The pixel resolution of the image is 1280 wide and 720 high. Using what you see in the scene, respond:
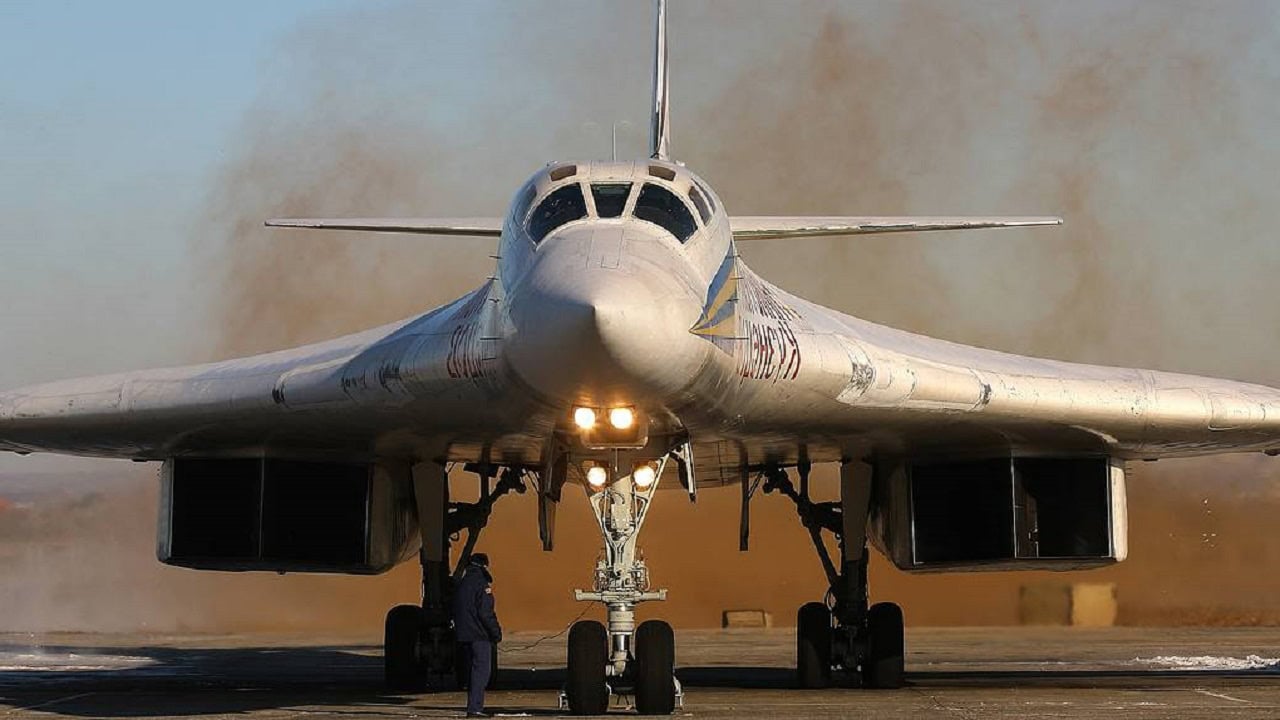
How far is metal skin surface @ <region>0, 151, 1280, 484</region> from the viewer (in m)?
10.5

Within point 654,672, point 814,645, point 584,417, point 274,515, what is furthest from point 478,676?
point 814,645

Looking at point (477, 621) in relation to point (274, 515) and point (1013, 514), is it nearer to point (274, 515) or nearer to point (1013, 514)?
point (274, 515)

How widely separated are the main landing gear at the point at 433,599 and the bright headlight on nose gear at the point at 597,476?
323 centimetres

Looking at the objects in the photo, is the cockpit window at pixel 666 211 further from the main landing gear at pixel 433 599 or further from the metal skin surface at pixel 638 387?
the main landing gear at pixel 433 599

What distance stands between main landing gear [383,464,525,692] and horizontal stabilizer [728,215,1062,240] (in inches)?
139

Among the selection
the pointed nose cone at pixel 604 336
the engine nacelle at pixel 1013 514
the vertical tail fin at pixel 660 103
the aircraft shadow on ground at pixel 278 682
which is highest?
the vertical tail fin at pixel 660 103

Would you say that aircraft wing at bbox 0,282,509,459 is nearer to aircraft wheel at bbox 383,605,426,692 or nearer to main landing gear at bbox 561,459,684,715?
main landing gear at bbox 561,459,684,715

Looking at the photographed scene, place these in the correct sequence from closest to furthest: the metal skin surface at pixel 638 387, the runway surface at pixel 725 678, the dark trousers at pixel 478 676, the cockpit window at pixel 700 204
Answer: the metal skin surface at pixel 638 387
the cockpit window at pixel 700 204
the dark trousers at pixel 478 676
the runway surface at pixel 725 678

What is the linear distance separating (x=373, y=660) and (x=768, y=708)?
10.9 meters

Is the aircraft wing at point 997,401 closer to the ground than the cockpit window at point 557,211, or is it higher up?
closer to the ground

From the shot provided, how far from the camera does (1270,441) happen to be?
50.5 ft

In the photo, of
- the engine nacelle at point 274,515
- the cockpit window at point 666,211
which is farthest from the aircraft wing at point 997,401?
the engine nacelle at point 274,515

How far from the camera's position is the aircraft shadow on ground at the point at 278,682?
1340cm

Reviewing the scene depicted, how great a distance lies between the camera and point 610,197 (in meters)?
11.7
